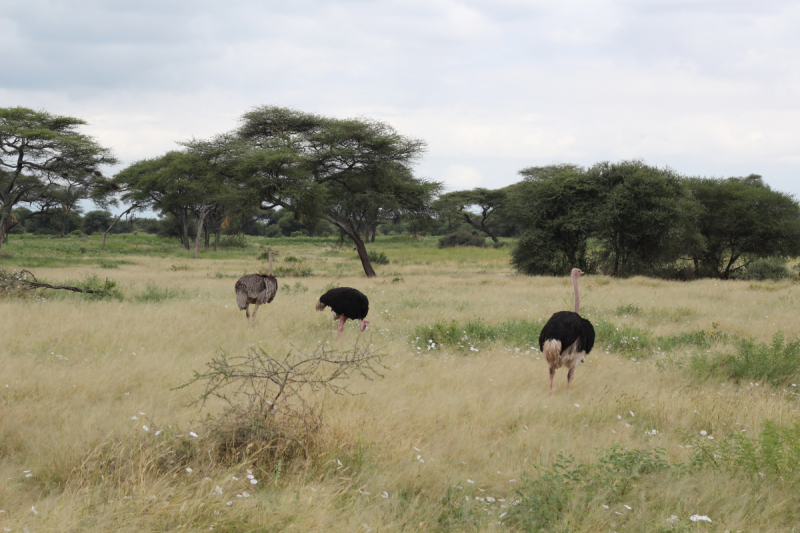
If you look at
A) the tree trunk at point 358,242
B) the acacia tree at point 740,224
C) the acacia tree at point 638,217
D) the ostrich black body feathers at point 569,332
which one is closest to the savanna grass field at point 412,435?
the ostrich black body feathers at point 569,332

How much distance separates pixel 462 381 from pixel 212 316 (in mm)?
6016

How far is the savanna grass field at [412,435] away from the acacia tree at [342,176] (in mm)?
15161

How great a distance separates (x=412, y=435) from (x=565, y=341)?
8.24 feet

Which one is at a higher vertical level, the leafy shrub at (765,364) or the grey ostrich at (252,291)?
the grey ostrich at (252,291)

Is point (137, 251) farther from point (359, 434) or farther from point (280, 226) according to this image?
point (280, 226)

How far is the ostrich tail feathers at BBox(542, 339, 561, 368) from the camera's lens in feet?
21.2

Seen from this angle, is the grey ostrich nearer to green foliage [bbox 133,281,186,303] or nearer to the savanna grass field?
the savanna grass field

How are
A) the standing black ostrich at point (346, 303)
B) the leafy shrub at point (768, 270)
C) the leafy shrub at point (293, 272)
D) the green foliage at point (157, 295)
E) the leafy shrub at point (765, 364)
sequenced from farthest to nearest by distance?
the leafy shrub at point (293, 272) < the leafy shrub at point (768, 270) < the green foliage at point (157, 295) < the standing black ostrich at point (346, 303) < the leafy shrub at point (765, 364)

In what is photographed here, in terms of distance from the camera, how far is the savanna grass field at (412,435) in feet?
11.9

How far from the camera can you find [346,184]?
89.7 feet

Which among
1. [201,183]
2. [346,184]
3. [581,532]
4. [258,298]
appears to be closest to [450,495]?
[581,532]

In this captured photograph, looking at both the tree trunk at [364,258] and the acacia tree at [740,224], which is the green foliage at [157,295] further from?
the acacia tree at [740,224]

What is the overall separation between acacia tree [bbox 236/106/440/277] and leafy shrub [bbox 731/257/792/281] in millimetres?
14823

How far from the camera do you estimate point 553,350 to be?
21.3 feet
